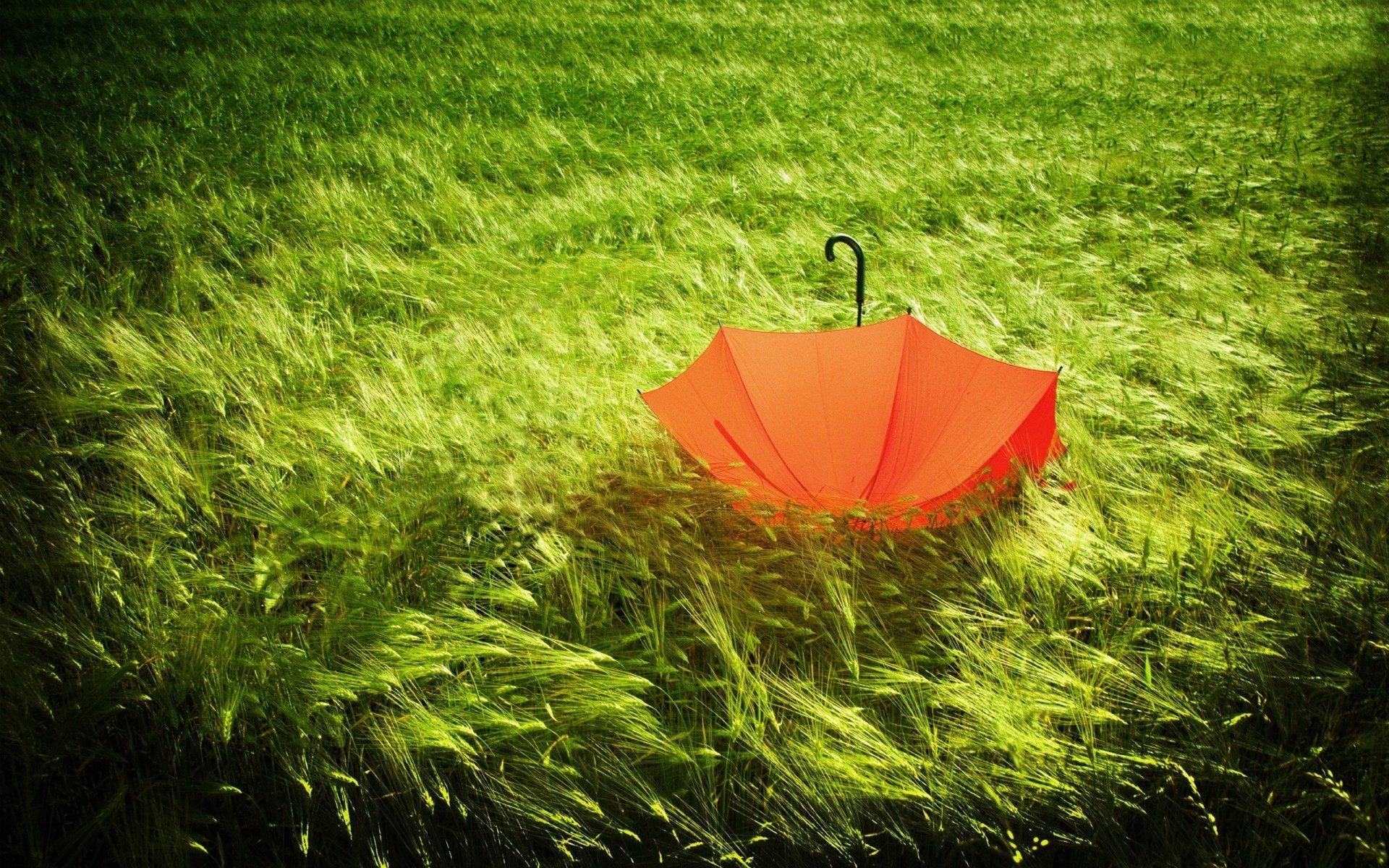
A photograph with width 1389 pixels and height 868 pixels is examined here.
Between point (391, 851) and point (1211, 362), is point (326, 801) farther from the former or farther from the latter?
point (1211, 362)

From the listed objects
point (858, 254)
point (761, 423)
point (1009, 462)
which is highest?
point (858, 254)

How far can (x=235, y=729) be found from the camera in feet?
4.95

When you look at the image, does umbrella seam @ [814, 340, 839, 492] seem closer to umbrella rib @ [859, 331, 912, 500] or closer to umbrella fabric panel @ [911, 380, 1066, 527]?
umbrella rib @ [859, 331, 912, 500]

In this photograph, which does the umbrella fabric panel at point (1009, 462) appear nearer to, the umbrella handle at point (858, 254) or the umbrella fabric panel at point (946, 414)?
the umbrella fabric panel at point (946, 414)

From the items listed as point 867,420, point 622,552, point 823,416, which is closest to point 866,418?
point 867,420

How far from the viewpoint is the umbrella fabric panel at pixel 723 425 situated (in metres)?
1.88

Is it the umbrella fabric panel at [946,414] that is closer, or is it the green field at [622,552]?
the green field at [622,552]

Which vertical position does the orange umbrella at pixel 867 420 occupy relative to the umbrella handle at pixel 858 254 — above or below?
below

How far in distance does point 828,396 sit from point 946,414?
0.30 meters

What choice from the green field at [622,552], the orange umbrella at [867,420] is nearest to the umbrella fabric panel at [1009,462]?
the orange umbrella at [867,420]

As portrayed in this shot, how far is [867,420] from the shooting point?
1870 mm

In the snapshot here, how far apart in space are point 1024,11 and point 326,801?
15.9 metres

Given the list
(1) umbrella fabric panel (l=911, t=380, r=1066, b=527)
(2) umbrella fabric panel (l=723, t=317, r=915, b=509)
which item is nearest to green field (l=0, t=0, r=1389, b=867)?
(1) umbrella fabric panel (l=911, t=380, r=1066, b=527)

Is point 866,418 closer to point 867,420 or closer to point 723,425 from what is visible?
point 867,420
